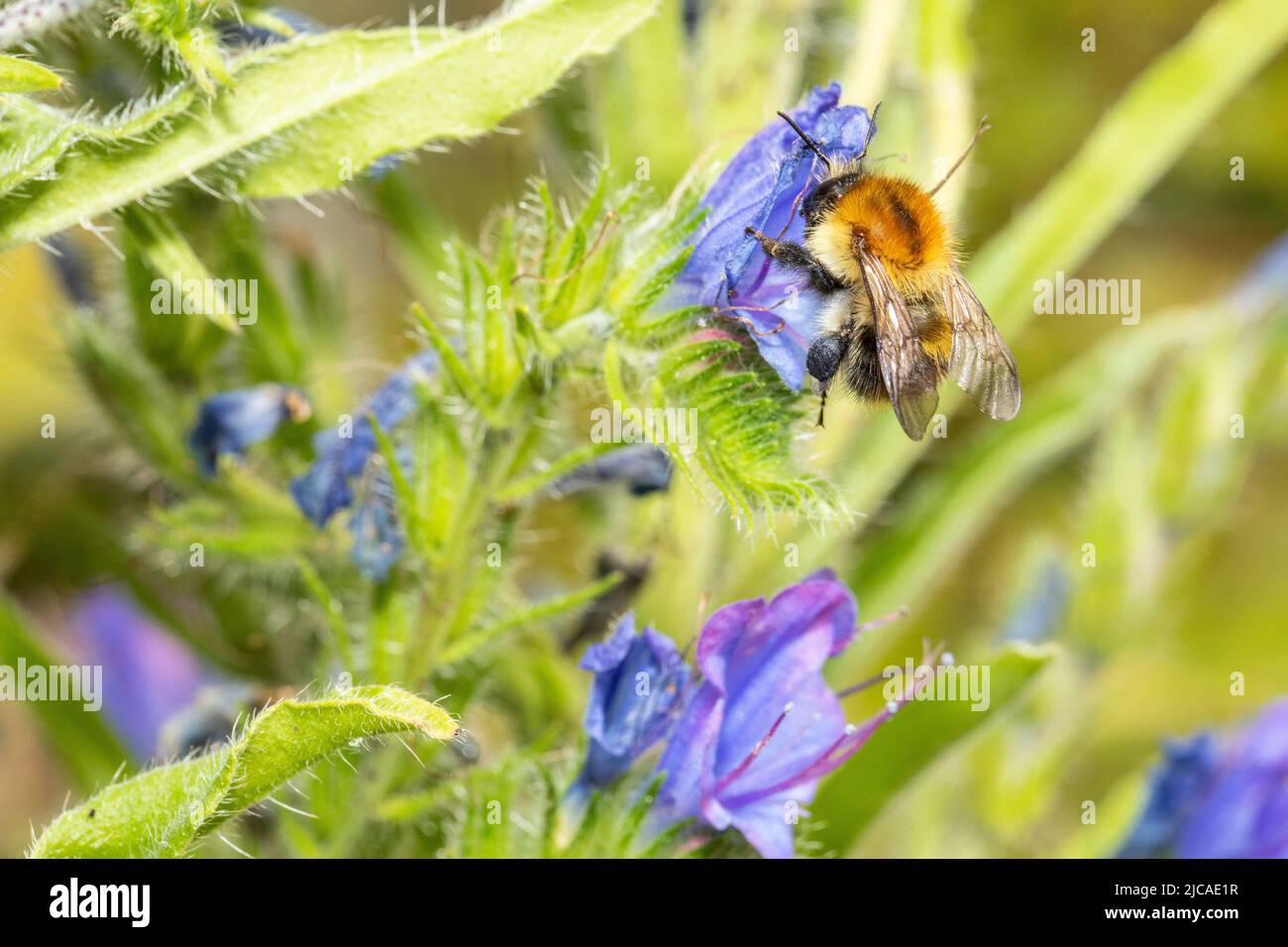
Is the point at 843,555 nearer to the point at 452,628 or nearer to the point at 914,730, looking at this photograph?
the point at 914,730

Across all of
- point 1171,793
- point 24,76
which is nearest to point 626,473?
point 24,76

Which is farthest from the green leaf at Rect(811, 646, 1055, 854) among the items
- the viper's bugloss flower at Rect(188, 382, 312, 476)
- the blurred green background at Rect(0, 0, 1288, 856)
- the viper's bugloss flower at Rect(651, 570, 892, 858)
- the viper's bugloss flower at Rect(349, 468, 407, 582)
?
the viper's bugloss flower at Rect(188, 382, 312, 476)

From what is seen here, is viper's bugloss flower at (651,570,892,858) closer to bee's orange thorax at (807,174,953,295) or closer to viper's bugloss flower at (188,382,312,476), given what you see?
bee's orange thorax at (807,174,953,295)

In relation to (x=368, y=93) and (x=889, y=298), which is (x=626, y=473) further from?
(x=368, y=93)

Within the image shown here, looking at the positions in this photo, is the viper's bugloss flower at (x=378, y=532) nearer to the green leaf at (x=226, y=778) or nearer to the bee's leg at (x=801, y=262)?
the green leaf at (x=226, y=778)
